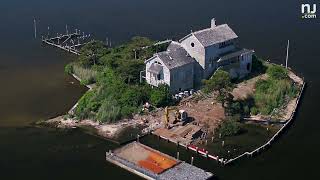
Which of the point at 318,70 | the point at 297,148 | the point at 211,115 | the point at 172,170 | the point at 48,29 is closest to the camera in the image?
the point at 172,170

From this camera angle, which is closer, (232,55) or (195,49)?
(195,49)

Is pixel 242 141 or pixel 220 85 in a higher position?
pixel 220 85

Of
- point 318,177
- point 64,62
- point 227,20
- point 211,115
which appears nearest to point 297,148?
point 318,177

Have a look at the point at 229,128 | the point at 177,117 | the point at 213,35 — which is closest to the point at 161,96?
the point at 177,117

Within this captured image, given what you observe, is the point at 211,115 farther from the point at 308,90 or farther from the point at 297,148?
the point at 308,90

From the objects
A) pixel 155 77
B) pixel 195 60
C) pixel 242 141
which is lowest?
pixel 242 141

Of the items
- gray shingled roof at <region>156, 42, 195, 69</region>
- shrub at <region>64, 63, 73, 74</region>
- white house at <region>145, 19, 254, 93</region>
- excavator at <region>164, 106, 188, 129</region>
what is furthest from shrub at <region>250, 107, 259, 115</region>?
shrub at <region>64, 63, 73, 74</region>

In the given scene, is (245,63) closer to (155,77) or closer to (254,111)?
(254,111)

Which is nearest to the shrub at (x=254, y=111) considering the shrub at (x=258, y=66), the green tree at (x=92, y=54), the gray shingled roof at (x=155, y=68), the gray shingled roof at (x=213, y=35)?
the gray shingled roof at (x=213, y=35)
